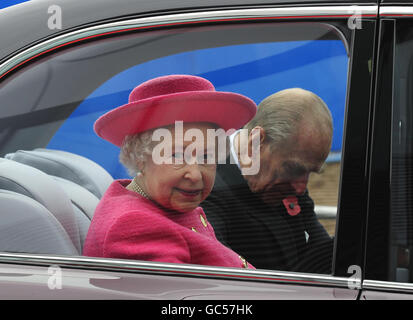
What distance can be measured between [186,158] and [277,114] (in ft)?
0.89

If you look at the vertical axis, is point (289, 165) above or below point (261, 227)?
above

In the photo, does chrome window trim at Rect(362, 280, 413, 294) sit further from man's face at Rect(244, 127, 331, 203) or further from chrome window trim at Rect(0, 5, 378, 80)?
chrome window trim at Rect(0, 5, 378, 80)

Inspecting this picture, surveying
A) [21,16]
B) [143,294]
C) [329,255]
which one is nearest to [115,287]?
[143,294]

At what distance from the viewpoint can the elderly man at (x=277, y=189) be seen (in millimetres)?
1370

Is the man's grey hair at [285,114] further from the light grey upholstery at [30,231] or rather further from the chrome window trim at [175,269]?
the light grey upholstery at [30,231]

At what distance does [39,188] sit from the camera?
1.48 m

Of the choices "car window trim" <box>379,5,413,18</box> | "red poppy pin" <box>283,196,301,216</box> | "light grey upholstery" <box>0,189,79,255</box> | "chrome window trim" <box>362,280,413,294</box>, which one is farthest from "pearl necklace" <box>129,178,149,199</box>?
"car window trim" <box>379,5,413,18</box>

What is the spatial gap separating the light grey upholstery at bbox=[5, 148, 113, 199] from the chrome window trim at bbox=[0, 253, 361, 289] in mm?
189

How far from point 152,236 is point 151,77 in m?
0.43

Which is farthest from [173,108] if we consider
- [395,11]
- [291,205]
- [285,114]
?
[395,11]

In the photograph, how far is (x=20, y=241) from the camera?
1450 millimetres

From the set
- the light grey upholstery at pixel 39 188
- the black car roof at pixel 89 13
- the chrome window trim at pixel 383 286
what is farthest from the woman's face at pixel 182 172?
the chrome window trim at pixel 383 286

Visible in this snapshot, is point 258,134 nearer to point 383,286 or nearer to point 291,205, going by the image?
point 291,205

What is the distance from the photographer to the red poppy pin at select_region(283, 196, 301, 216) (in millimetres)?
1382
